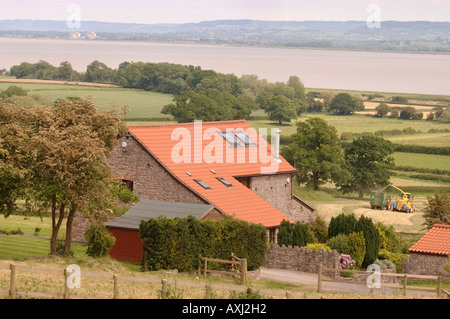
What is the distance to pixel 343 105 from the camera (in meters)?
169

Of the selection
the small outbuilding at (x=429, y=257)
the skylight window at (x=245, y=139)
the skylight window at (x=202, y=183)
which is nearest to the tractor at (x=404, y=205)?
the skylight window at (x=245, y=139)

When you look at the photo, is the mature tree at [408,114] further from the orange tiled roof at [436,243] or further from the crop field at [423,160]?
the orange tiled roof at [436,243]

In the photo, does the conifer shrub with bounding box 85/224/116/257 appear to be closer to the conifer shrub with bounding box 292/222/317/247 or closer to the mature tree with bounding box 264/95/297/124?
the conifer shrub with bounding box 292/222/317/247

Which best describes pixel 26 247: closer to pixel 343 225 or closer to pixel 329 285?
pixel 329 285

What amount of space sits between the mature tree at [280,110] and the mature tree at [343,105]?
2506 cm

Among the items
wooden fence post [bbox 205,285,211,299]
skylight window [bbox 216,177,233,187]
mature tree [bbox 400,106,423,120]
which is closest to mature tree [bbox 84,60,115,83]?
mature tree [bbox 400,106,423,120]

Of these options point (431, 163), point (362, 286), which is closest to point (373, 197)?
A: point (431, 163)

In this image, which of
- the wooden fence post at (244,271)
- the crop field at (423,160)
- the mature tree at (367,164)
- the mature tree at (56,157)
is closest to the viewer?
the wooden fence post at (244,271)

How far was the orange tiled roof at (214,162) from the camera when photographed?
48188mm

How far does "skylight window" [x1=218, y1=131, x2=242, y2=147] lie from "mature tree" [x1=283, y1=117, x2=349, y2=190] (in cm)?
3045

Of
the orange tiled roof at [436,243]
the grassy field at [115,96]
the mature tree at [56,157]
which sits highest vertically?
the mature tree at [56,157]

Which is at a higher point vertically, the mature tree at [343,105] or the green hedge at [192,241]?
the green hedge at [192,241]

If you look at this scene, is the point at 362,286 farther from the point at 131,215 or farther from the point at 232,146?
the point at 232,146
